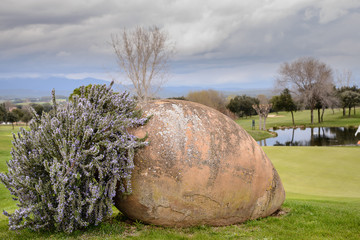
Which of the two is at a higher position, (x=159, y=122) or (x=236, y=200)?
(x=159, y=122)

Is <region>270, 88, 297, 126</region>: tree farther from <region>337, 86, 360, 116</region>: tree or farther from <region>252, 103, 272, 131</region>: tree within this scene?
<region>337, 86, 360, 116</region>: tree

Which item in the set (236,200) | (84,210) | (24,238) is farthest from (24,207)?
(236,200)

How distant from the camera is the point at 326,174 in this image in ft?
52.0

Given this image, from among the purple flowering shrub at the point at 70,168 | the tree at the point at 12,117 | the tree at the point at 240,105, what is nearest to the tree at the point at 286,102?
the tree at the point at 240,105

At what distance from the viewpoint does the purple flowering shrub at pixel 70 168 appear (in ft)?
17.0

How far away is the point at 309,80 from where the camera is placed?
50438 millimetres

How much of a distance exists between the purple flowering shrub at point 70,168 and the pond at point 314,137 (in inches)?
1226

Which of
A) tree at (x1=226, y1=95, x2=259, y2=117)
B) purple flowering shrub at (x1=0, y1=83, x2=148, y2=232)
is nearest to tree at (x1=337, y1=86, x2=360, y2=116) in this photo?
tree at (x1=226, y1=95, x2=259, y2=117)

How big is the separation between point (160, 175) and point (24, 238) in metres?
2.61

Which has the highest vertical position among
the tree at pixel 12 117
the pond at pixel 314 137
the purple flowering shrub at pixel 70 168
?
the purple flowering shrub at pixel 70 168

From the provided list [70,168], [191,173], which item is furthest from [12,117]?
[191,173]

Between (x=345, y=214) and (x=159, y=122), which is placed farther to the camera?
(x=345, y=214)

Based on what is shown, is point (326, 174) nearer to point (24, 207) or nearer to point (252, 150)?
point (252, 150)

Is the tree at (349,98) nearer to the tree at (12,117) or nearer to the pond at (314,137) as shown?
the pond at (314,137)
